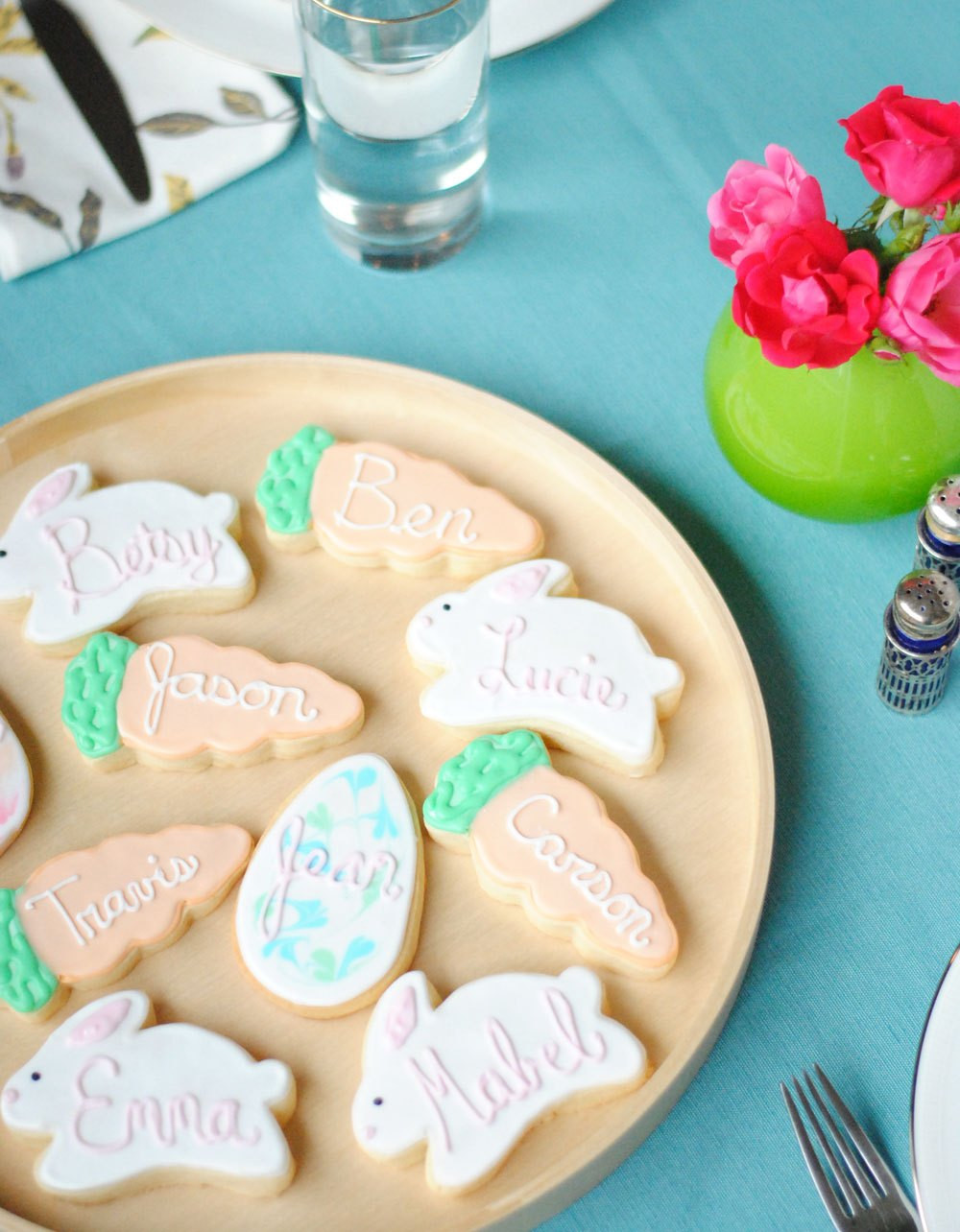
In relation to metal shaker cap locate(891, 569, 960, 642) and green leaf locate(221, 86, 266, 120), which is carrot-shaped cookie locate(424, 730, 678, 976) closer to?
metal shaker cap locate(891, 569, 960, 642)

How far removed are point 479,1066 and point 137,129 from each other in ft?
2.42

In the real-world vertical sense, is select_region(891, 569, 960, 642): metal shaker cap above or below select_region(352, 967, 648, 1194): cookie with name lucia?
above

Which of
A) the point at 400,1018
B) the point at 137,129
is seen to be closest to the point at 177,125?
the point at 137,129

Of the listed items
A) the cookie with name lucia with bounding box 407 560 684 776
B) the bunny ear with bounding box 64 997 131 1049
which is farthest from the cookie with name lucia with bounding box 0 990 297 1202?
the cookie with name lucia with bounding box 407 560 684 776

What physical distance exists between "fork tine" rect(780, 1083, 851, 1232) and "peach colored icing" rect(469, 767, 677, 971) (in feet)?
0.32

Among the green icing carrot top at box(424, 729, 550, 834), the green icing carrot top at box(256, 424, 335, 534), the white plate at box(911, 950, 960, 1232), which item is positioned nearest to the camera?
the white plate at box(911, 950, 960, 1232)

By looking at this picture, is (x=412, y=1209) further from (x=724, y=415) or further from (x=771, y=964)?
(x=724, y=415)

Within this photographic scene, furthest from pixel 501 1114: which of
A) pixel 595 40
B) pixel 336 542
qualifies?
pixel 595 40

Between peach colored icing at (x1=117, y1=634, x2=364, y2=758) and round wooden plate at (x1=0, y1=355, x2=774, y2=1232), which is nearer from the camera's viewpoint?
round wooden plate at (x1=0, y1=355, x2=774, y2=1232)

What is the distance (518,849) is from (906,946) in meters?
0.22

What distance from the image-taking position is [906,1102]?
691 mm

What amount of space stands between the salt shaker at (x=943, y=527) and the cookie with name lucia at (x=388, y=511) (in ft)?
0.74

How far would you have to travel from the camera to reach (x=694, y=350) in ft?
3.11

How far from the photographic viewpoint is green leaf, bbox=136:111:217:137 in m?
1.01
